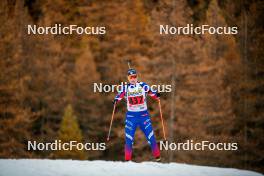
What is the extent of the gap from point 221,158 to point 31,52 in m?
15.0

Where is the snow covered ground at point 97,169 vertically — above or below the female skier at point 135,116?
below

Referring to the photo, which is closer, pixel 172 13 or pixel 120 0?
pixel 172 13

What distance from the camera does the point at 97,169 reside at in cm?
973

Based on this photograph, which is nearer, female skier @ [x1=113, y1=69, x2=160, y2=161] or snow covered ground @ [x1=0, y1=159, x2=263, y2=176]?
snow covered ground @ [x1=0, y1=159, x2=263, y2=176]

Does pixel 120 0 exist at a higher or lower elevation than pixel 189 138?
higher

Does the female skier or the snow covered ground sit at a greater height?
the female skier

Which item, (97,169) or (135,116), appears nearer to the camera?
(97,169)

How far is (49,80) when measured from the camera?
101 feet

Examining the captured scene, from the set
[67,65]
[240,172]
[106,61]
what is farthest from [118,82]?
[240,172]

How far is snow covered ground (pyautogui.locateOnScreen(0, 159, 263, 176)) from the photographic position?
934 cm

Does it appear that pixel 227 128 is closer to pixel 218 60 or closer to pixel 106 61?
pixel 218 60

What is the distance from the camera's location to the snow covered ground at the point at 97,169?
9.34 meters

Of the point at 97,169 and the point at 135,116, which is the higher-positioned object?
the point at 135,116

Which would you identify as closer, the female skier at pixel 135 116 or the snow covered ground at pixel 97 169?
the snow covered ground at pixel 97 169
